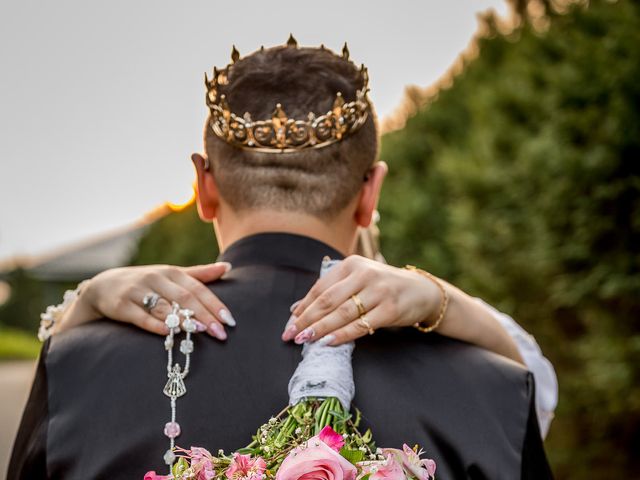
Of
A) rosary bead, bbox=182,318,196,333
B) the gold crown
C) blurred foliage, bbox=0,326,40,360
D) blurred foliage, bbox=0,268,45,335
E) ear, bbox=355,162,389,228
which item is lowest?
blurred foliage, bbox=0,326,40,360

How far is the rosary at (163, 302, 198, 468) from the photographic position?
70.8 inches

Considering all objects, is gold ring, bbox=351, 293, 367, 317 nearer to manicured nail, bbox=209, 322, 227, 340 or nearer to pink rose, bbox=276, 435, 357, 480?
manicured nail, bbox=209, 322, 227, 340

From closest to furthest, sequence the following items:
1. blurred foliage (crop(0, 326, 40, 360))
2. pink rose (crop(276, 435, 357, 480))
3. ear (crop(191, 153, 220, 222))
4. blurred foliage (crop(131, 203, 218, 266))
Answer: pink rose (crop(276, 435, 357, 480))
ear (crop(191, 153, 220, 222))
blurred foliage (crop(131, 203, 218, 266))
blurred foliage (crop(0, 326, 40, 360))

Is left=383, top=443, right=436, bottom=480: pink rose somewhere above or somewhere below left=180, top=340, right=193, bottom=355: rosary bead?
below

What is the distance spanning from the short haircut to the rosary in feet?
1.24

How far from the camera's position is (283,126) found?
6.80 ft

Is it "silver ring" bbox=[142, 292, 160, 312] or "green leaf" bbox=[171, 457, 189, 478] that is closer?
"green leaf" bbox=[171, 457, 189, 478]

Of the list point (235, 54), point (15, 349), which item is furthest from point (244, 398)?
point (15, 349)

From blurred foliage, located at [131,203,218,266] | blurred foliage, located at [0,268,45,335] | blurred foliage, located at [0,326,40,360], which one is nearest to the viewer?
blurred foliage, located at [131,203,218,266]

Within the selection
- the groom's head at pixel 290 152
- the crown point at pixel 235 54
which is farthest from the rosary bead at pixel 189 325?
the crown point at pixel 235 54

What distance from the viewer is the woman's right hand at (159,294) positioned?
194cm

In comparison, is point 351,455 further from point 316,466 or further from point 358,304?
point 358,304

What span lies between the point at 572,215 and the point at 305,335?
12.4 ft

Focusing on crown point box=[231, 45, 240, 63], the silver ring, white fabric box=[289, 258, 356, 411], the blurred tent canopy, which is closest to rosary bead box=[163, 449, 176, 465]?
white fabric box=[289, 258, 356, 411]
